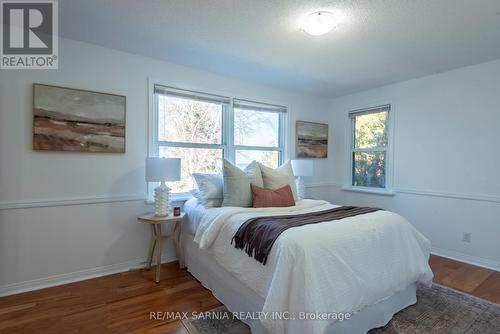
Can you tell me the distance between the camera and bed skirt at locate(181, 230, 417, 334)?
5.44 ft

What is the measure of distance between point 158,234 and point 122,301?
2.12 ft

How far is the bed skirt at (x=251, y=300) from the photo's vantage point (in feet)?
5.44

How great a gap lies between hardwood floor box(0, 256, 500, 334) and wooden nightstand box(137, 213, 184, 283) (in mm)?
149

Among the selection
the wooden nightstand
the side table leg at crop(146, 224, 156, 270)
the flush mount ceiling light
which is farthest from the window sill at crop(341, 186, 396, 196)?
the side table leg at crop(146, 224, 156, 270)

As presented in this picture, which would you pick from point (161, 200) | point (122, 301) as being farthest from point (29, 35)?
point (122, 301)

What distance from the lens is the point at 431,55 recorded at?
2.73 metres

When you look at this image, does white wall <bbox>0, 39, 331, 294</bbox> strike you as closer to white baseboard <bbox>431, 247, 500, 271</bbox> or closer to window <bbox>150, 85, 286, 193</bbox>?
window <bbox>150, 85, 286, 193</bbox>

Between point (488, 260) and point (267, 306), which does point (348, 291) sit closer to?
point (267, 306)

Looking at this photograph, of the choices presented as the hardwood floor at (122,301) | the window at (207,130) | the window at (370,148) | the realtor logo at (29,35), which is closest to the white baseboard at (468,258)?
the hardwood floor at (122,301)

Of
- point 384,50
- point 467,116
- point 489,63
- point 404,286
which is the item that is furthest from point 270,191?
point 489,63

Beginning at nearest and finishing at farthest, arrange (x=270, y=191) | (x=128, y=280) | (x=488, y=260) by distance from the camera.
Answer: (x=128, y=280)
(x=270, y=191)
(x=488, y=260)

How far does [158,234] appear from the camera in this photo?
262cm

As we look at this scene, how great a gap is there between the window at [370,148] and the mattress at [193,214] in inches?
109

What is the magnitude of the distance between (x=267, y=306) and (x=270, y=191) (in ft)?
4.39
